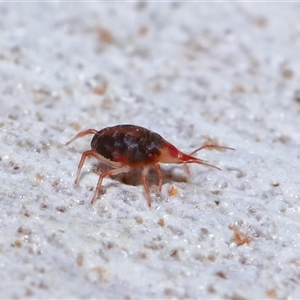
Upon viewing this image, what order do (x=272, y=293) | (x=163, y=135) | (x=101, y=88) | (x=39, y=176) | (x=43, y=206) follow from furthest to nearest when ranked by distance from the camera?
(x=101, y=88) → (x=163, y=135) → (x=39, y=176) → (x=43, y=206) → (x=272, y=293)

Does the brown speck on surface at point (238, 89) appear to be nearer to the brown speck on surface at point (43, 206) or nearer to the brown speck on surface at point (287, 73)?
the brown speck on surface at point (287, 73)

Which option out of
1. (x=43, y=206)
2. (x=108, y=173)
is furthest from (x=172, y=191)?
(x=43, y=206)

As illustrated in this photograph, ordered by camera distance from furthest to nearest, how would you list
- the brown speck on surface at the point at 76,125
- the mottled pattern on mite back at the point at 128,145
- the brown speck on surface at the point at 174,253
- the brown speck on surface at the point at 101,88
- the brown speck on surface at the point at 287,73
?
the brown speck on surface at the point at 287,73 < the brown speck on surface at the point at 101,88 < the brown speck on surface at the point at 76,125 < the mottled pattern on mite back at the point at 128,145 < the brown speck on surface at the point at 174,253

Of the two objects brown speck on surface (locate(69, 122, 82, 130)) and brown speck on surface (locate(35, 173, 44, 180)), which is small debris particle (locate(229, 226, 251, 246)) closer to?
brown speck on surface (locate(35, 173, 44, 180))

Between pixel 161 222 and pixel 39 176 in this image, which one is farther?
pixel 39 176

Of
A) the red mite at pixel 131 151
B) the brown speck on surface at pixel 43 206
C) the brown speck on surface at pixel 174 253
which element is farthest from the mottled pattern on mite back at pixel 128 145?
the brown speck on surface at pixel 174 253

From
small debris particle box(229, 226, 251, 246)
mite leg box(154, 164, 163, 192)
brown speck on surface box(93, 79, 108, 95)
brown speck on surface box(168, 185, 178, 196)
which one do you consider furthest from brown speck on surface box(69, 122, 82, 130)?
small debris particle box(229, 226, 251, 246)

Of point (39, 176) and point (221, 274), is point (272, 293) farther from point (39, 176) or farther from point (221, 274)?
point (39, 176)
